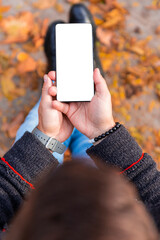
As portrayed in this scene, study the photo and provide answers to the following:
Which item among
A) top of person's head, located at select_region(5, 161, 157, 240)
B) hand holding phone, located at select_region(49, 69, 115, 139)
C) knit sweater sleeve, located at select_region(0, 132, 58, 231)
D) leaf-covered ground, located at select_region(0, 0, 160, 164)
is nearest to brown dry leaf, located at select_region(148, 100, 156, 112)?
leaf-covered ground, located at select_region(0, 0, 160, 164)

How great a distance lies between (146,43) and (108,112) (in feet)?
3.36

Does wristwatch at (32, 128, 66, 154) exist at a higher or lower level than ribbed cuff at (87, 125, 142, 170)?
higher

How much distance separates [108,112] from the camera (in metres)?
1.07

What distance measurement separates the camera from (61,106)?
3.61 feet

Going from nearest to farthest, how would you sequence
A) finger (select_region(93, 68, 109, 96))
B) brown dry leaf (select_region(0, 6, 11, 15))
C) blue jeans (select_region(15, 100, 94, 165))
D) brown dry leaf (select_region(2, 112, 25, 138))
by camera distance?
finger (select_region(93, 68, 109, 96)) < blue jeans (select_region(15, 100, 94, 165)) < brown dry leaf (select_region(2, 112, 25, 138)) < brown dry leaf (select_region(0, 6, 11, 15))

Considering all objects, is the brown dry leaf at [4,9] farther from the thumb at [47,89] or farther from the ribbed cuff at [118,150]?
the ribbed cuff at [118,150]

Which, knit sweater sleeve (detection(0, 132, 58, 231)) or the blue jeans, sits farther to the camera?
the blue jeans

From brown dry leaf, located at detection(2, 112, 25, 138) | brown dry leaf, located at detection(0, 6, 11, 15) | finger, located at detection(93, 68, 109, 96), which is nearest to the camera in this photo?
finger, located at detection(93, 68, 109, 96)

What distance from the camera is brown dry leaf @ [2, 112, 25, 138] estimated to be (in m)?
1.67

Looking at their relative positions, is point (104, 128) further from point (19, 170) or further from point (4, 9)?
point (4, 9)

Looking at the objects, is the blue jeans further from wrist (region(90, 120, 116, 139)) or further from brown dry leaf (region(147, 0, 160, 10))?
brown dry leaf (region(147, 0, 160, 10))

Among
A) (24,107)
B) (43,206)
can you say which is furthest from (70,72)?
(43,206)

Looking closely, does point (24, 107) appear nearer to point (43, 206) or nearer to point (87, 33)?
point (87, 33)

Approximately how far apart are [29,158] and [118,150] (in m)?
0.37
